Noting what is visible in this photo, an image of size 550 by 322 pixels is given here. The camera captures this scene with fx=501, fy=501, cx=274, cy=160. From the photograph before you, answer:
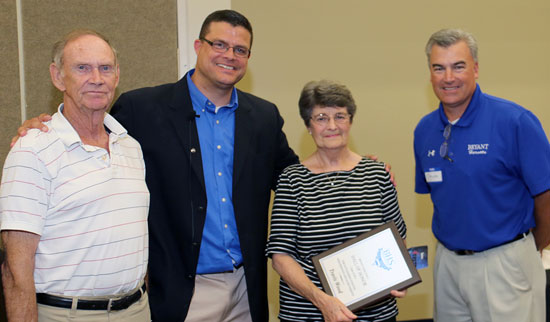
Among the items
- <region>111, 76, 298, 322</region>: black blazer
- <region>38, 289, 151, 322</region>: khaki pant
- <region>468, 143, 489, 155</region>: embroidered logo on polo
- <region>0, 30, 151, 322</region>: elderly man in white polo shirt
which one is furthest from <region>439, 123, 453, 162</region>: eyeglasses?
<region>38, 289, 151, 322</region>: khaki pant

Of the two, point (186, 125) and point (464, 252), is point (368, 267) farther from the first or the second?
point (186, 125)

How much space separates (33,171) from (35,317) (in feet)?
1.62

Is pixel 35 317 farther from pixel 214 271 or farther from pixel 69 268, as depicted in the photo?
pixel 214 271

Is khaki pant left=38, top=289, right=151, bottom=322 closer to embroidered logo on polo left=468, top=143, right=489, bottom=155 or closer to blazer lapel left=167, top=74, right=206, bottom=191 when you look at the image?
blazer lapel left=167, top=74, right=206, bottom=191

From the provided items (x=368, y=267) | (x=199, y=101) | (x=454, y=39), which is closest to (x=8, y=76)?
(x=199, y=101)

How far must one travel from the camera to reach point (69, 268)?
1.73 m

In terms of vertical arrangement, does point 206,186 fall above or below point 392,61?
below

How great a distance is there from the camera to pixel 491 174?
2.43 metres

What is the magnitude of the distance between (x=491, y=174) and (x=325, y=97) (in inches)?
36.0

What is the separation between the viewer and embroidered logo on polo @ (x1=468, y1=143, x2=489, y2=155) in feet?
8.04

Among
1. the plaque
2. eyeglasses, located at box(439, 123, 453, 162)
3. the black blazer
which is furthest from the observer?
eyeglasses, located at box(439, 123, 453, 162)

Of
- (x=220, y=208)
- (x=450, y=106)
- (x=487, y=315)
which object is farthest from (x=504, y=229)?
(x=220, y=208)

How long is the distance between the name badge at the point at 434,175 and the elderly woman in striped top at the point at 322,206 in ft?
1.34

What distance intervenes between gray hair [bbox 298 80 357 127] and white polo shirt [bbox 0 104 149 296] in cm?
89
